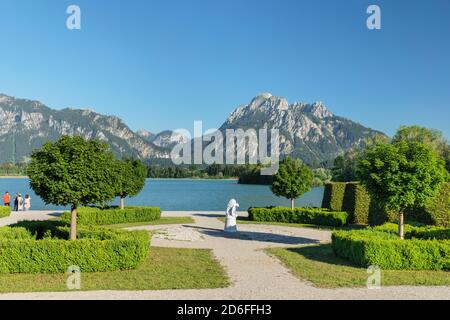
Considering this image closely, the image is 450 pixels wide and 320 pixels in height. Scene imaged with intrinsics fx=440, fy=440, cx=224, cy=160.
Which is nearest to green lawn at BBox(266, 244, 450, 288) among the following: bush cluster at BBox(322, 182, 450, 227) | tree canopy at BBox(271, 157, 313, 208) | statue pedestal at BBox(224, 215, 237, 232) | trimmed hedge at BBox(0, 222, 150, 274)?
trimmed hedge at BBox(0, 222, 150, 274)

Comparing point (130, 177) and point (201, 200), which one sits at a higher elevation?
point (130, 177)

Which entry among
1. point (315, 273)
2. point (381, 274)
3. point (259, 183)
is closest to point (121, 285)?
point (315, 273)

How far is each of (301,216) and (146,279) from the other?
2038 cm

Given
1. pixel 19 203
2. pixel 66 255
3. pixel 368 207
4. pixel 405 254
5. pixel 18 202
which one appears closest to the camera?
pixel 66 255

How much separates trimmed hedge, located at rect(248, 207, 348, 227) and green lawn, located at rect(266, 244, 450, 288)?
43.8ft

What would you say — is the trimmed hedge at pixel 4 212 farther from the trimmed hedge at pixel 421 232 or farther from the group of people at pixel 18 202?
the trimmed hedge at pixel 421 232

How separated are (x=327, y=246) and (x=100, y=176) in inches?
393

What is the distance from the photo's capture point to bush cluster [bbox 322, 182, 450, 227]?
23500 mm

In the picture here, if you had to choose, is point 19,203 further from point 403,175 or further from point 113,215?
point 403,175

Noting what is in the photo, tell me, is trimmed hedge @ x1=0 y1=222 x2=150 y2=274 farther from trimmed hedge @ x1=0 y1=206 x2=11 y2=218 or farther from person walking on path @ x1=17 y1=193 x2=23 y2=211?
person walking on path @ x1=17 y1=193 x2=23 y2=211

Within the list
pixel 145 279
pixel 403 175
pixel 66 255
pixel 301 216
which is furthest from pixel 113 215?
pixel 403 175

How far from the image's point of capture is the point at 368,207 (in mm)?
30016

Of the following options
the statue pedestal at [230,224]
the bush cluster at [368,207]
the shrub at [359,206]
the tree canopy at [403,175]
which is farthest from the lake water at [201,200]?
the tree canopy at [403,175]

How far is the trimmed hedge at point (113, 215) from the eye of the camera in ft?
90.4
